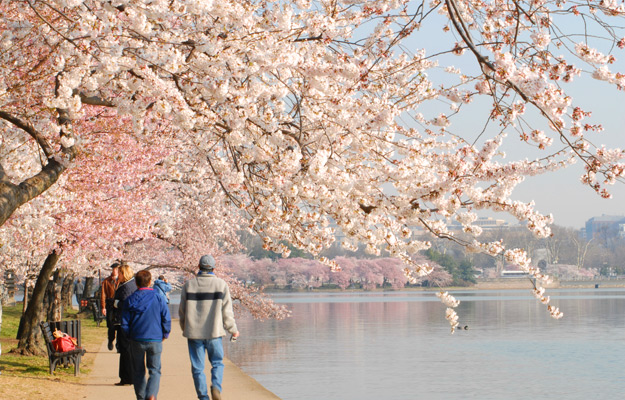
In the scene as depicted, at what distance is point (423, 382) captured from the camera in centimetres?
1889

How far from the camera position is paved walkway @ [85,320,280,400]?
11.4 m

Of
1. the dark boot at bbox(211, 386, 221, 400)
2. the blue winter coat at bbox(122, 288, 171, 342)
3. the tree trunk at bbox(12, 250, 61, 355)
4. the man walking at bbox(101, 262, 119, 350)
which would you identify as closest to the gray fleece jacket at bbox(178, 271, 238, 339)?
the blue winter coat at bbox(122, 288, 171, 342)

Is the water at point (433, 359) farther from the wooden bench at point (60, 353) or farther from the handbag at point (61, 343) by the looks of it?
the handbag at point (61, 343)

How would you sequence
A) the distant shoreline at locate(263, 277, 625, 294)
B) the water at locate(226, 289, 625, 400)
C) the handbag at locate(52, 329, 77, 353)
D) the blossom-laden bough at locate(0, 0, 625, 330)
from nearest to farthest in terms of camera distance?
the blossom-laden bough at locate(0, 0, 625, 330)
the handbag at locate(52, 329, 77, 353)
the water at locate(226, 289, 625, 400)
the distant shoreline at locate(263, 277, 625, 294)

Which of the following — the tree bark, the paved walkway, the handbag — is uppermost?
the tree bark

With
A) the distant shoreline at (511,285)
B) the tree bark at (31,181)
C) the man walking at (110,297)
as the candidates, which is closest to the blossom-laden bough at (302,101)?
the tree bark at (31,181)

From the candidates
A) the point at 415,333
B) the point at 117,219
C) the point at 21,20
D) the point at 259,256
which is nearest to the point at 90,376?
the point at 117,219

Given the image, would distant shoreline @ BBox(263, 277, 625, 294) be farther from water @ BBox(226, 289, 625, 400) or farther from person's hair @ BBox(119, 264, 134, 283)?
person's hair @ BBox(119, 264, 134, 283)

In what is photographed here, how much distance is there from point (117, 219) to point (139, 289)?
8173 millimetres

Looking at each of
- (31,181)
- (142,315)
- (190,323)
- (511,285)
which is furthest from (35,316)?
(511,285)

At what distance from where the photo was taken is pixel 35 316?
639 inches

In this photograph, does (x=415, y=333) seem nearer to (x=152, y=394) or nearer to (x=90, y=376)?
(x=90, y=376)

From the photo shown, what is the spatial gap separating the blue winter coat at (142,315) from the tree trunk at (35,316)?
759 centimetres

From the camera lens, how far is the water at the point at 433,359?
17.8m
